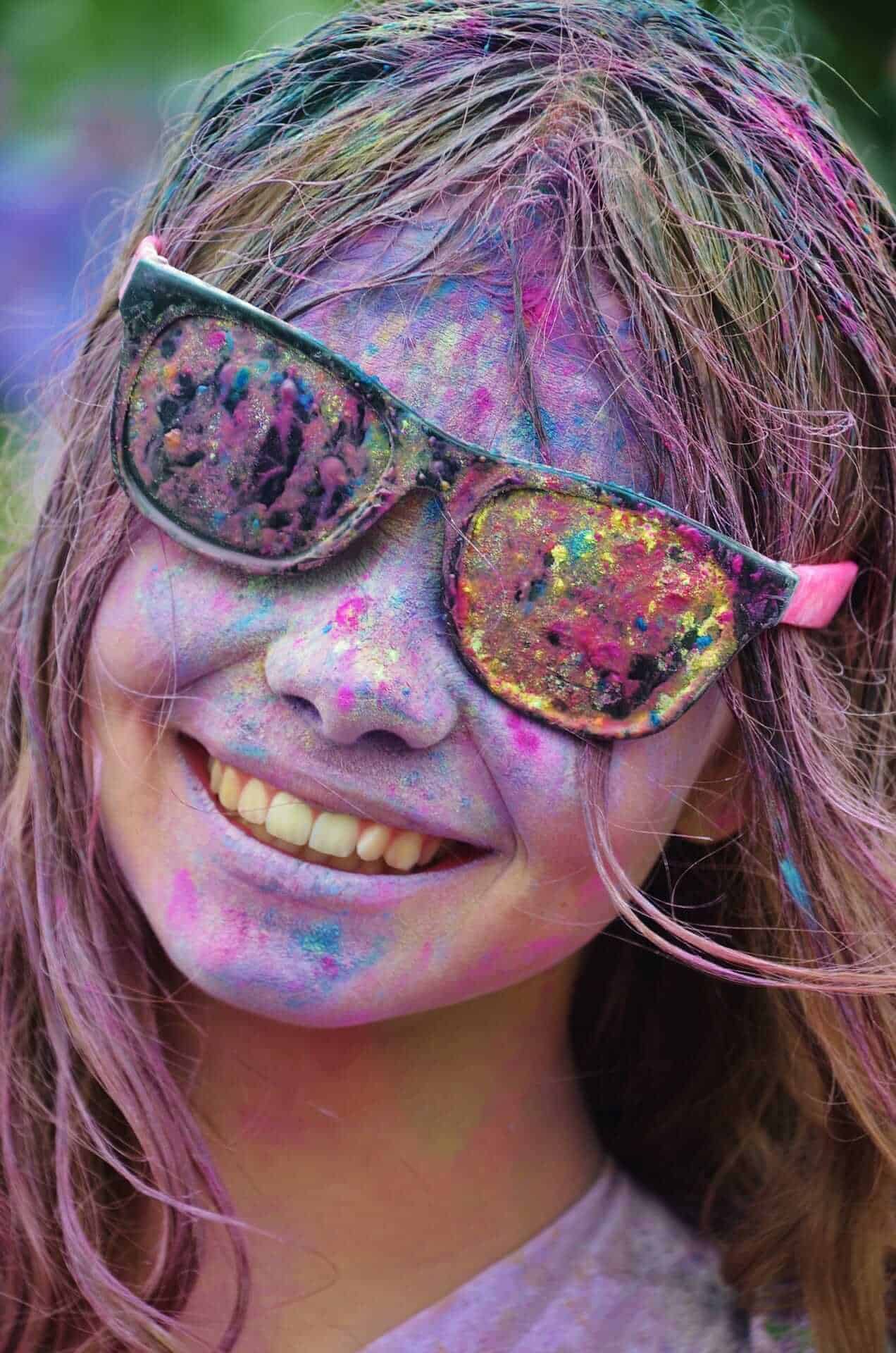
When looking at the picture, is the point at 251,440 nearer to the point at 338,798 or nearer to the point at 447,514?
the point at 447,514

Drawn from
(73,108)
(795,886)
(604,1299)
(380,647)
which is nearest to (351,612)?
(380,647)

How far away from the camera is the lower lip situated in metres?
1.33

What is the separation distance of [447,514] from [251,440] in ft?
0.65

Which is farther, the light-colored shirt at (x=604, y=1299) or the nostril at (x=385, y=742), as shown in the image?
the light-colored shirt at (x=604, y=1299)

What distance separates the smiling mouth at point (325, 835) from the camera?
4.41 ft

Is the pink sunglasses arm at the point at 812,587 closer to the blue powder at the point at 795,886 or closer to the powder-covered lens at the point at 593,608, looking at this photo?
the powder-covered lens at the point at 593,608

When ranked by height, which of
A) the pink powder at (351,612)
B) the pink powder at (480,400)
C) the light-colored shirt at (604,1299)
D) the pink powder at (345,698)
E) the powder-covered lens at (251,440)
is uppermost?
the pink powder at (480,400)

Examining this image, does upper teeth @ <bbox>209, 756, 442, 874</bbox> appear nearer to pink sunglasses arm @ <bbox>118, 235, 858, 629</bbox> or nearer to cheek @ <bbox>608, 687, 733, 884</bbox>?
cheek @ <bbox>608, 687, 733, 884</bbox>

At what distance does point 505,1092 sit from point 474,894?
1.29ft

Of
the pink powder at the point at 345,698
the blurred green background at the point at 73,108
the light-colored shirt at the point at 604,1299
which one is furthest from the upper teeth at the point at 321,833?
the blurred green background at the point at 73,108

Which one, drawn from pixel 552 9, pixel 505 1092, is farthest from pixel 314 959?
pixel 552 9

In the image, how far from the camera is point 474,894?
4.41ft

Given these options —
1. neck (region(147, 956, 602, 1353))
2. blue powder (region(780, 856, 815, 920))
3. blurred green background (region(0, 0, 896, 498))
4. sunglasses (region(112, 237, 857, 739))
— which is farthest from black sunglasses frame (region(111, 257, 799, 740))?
blurred green background (region(0, 0, 896, 498))

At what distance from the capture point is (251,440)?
1.27 meters
